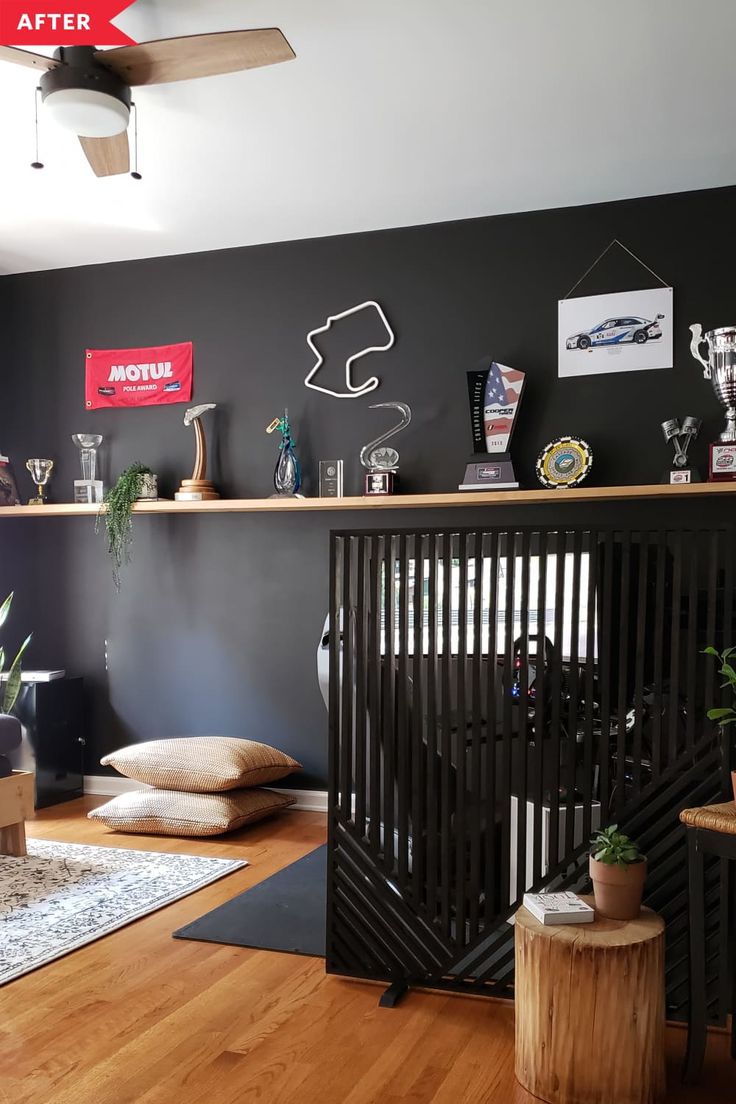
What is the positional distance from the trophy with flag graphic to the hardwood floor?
7.86 ft

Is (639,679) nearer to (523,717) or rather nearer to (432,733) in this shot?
(523,717)

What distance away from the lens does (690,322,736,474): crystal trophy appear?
4.21 meters

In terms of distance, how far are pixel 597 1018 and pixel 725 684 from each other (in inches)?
Result: 32.7

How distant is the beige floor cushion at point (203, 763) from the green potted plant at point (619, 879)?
2578 millimetres

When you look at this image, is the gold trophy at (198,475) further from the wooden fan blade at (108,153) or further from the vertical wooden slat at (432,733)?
the vertical wooden slat at (432,733)

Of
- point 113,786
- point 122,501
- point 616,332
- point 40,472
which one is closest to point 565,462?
point 616,332

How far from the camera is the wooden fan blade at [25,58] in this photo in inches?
113

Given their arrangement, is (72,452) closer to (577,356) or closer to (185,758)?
(185,758)

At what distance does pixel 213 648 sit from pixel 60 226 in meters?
2.31

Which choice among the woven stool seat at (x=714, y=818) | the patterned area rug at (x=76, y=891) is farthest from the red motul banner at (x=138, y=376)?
the woven stool seat at (x=714, y=818)

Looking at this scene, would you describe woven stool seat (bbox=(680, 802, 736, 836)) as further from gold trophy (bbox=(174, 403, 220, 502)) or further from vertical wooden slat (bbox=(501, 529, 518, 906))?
gold trophy (bbox=(174, 403, 220, 502))

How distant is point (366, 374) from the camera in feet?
16.8

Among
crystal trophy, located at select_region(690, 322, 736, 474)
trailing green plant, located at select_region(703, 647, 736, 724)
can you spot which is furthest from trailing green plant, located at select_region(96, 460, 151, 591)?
trailing green plant, located at select_region(703, 647, 736, 724)

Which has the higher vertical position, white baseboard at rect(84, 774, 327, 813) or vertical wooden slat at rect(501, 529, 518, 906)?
vertical wooden slat at rect(501, 529, 518, 906)
